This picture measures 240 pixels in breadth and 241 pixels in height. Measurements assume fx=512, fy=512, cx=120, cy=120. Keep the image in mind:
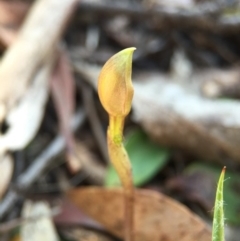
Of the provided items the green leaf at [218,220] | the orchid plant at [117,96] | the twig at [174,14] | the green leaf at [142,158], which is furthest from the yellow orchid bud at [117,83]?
the twig at [174,14]

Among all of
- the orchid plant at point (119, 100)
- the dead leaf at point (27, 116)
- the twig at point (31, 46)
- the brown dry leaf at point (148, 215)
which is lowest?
the brown dry leaf at point (148, 215)

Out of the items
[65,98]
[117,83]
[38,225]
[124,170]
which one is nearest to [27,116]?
[65,98]

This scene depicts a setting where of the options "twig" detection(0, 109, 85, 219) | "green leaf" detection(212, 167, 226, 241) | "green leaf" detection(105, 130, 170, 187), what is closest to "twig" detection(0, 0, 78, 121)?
"twig" detection(0, 109, 85, 219)

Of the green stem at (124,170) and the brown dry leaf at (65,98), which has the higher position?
the brown dry leaf at (65,98)

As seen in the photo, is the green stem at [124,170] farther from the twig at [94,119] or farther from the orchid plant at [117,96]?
the twig at [94,119]

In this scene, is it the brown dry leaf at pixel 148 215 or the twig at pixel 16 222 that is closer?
the brown dry leaf at pixel 148 215

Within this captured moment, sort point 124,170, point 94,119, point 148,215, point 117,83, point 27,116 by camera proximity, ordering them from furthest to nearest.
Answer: point 94,119 < point 27,116 < point 148,215 < point 124,170 < point 117,83

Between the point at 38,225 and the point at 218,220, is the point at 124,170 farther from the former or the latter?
the point at 38,225
